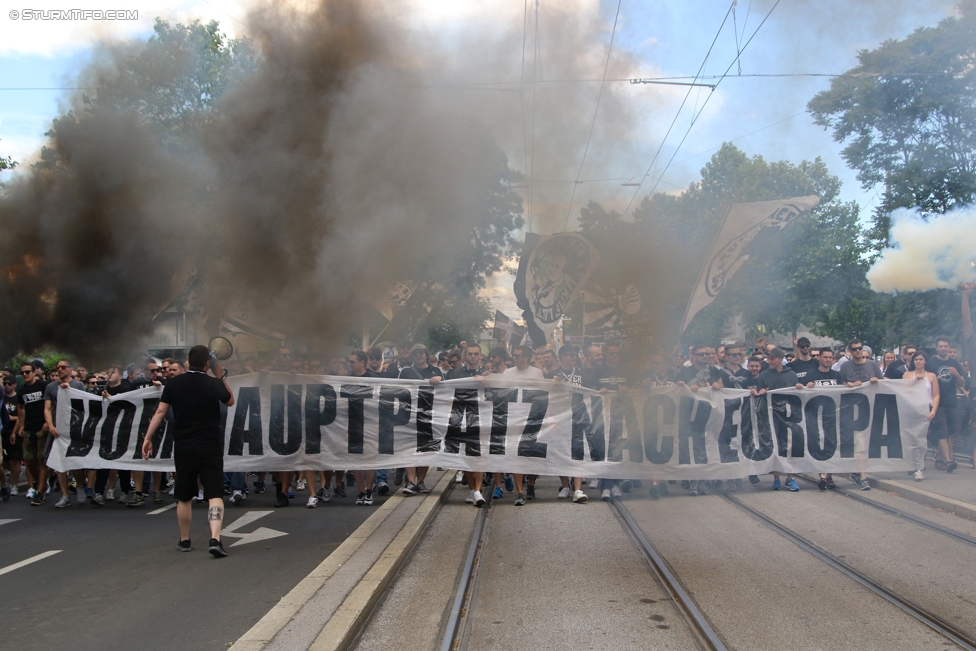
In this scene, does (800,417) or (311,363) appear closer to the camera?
(800,417)

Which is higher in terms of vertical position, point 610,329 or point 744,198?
point 744,198

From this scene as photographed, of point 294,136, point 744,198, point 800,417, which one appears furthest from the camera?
point 744,198

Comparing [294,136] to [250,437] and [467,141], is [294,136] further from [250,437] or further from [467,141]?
[250,437]

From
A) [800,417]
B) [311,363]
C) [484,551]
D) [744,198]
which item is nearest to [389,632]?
[484,551]

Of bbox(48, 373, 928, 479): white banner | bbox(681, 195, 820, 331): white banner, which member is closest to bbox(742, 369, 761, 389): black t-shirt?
bbox(48, 373, 928, 479): white banner

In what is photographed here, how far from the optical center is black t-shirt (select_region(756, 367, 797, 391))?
8.02 meters

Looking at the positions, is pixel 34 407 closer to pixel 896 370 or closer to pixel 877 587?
pixel 877 587

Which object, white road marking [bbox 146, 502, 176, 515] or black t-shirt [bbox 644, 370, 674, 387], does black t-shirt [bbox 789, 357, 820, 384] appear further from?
white road marking [bbox 146, 502, 176, 515]

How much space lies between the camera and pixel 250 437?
7742 mm

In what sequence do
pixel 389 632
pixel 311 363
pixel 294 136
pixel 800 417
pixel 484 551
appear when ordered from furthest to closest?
pixel 311 363 < pixel 800 417 < pixel 294 136 < pixel 484 551 < pixel 389 632

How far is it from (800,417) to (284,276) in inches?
223

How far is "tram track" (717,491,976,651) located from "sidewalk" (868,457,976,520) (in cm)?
170

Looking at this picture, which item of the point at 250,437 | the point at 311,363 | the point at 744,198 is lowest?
the point at 250,437

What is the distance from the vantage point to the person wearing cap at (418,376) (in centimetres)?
782
